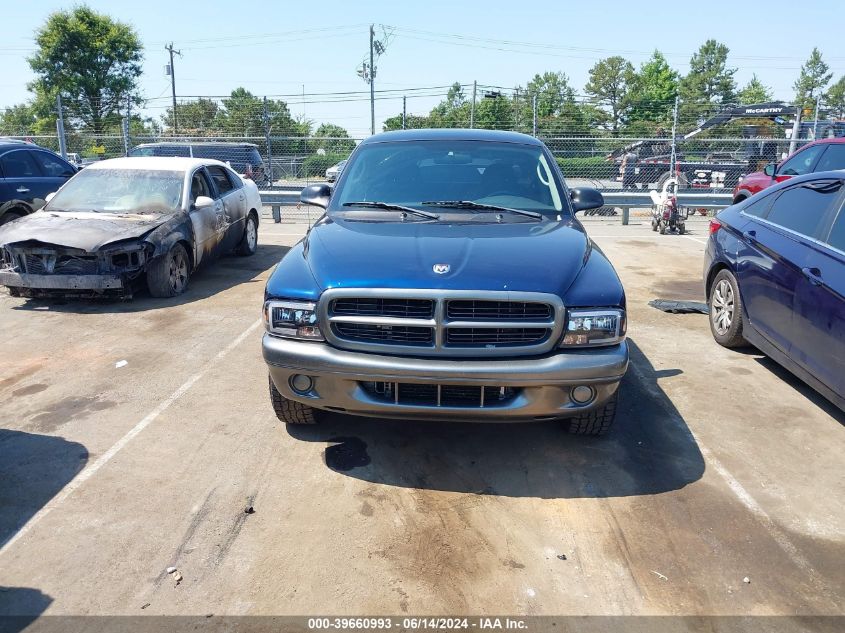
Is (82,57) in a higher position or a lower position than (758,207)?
higher

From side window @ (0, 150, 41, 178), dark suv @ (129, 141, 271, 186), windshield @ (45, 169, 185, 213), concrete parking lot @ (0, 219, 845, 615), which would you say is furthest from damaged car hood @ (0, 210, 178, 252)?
dark suv @ (129, 141, 271, 186)

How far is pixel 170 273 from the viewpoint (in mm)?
7629

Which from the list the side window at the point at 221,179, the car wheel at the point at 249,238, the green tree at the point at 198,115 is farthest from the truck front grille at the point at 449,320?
the green tree at the point at 198,115

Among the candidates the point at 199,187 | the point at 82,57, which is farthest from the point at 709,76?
the point at 199,187

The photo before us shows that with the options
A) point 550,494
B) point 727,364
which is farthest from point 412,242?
point 727,364

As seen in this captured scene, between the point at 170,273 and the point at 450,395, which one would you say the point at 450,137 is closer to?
the point at 450,395

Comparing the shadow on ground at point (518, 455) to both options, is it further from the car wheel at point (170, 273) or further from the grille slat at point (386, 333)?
the car wheel at point (170, 273)

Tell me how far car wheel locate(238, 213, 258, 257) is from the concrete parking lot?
15.6 feet

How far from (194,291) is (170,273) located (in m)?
0.56

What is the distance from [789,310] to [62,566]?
4.64m

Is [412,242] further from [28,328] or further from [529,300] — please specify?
[28,328]

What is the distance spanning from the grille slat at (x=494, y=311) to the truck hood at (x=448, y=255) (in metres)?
0.08

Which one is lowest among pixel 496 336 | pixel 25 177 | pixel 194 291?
pixel 194 291

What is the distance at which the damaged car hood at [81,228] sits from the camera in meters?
6.93
